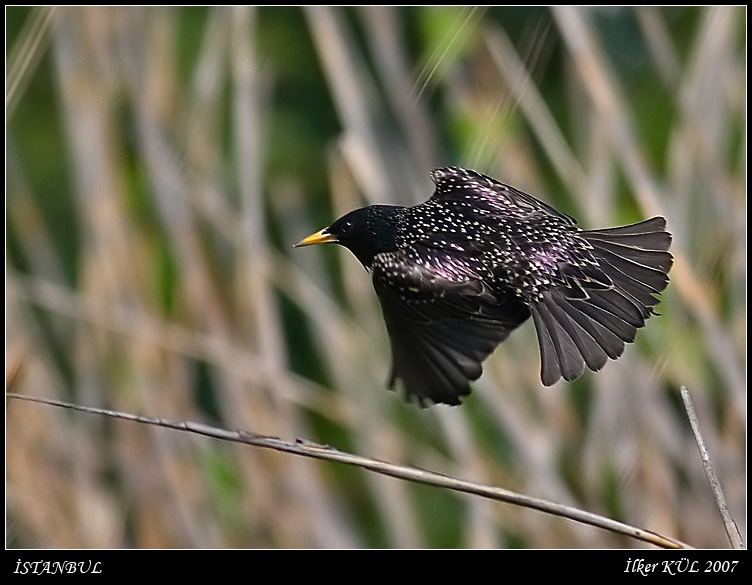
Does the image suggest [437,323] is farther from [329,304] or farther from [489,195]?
[329,304]

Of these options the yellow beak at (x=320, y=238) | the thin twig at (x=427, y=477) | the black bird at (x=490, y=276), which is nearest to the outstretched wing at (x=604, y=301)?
the black bird at (x=490, y=276)

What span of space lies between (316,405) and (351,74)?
42.8 inches

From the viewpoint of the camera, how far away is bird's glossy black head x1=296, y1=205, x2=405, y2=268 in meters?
2.85

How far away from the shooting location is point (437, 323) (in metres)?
2.92

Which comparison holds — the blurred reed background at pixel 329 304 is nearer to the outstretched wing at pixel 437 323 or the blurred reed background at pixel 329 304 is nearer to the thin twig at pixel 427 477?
the outstretched wing at pixel 437 323

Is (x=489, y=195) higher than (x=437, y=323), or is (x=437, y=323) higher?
(x=489, y=195)

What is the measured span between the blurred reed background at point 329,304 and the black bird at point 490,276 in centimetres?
50

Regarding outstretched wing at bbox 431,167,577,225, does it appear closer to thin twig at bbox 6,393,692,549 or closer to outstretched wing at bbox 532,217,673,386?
outstretched wing at bbox 532,217,673,386

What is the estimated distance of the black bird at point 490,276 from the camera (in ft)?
8.96

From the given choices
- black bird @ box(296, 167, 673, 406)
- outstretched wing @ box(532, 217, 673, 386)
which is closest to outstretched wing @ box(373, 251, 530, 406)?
black bird @ box(296, 167, 673, 406)

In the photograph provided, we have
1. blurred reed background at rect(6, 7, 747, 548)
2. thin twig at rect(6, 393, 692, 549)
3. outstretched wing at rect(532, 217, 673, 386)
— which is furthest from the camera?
blurred reed background at rect(6, 7, 747, 548)

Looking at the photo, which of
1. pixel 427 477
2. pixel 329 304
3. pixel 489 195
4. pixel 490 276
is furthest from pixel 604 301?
pixel 329 304

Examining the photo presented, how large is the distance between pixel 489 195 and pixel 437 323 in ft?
1.08

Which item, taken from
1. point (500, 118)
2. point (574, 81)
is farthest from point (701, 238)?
point (500, 118)
